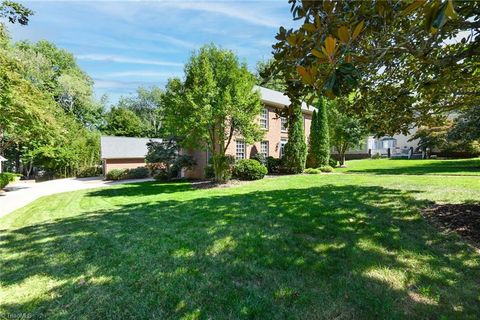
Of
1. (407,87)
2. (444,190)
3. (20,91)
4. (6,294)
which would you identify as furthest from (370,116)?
(20,91)

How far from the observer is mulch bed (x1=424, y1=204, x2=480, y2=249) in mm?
4852

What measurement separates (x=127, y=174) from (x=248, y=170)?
13323 mm

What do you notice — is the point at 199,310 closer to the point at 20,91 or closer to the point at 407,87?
the point at 407,87

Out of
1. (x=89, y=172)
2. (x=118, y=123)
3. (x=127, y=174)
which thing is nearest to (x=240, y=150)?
(x=127, y=174)

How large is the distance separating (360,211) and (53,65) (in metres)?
44.3

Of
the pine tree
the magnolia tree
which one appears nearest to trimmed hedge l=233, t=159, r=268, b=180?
the magnolia tree

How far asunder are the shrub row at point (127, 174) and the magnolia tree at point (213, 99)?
1145 cm

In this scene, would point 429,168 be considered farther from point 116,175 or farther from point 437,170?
point 116,175

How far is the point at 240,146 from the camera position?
19.7 metres

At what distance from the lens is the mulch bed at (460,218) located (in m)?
4.85

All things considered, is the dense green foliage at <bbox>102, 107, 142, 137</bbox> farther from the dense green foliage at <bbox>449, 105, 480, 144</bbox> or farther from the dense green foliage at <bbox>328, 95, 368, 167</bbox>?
the dense green foliage at <bbox>449, 105, 480, 144</bbox>

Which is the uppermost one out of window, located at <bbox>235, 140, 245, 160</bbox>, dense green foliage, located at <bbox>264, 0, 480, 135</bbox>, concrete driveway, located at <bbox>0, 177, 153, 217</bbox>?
dense green foliage, located at <bbox>264, 0, 480, 135</bbox>

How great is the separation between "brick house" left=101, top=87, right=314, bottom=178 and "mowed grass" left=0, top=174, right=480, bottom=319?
9.34m

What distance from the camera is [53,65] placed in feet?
122
